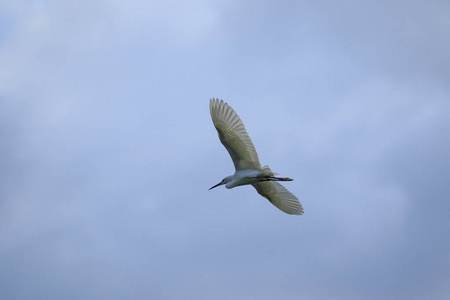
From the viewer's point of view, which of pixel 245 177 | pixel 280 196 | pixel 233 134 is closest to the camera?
pixel 233 134

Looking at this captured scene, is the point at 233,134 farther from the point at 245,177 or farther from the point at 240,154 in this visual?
the point at 245,177

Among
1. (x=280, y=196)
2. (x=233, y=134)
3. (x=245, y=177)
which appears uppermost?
(x=233, y=134)

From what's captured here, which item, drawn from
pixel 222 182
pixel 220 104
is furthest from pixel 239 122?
pixel 222 182

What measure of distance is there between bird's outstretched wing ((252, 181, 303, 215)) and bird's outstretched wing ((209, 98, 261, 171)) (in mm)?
1560

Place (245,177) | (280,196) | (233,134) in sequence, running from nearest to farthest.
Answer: (233,134) → (245,177) → (280,196)

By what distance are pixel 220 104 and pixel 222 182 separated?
11.7 feet

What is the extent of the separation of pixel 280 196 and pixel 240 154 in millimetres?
2855

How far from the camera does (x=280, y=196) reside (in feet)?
77.2

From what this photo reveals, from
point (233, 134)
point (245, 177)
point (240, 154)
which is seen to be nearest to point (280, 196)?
point (245, 177)

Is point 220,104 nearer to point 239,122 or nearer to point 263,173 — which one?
point 239,122

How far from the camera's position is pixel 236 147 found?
21625 millimetres

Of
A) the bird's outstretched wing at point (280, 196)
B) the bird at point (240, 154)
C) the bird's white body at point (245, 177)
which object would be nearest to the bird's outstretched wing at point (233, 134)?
the bird at point (240, 154)

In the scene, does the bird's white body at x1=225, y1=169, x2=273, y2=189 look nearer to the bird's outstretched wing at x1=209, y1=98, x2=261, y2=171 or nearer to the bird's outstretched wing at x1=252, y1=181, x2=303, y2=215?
the bird's outstretched wing at x1=209, y1=98, x2=261, y2=171

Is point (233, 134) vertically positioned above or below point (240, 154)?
above
